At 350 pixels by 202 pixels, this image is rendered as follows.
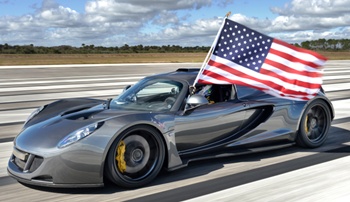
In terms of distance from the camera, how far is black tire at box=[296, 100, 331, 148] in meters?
6.21

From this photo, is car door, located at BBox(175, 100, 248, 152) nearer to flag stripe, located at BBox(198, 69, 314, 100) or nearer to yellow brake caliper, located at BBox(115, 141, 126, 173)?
flag stripe, located at BBox(198, 69, 314, 100)

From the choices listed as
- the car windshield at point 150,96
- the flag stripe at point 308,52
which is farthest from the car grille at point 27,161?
the flag stripe at point 308,52

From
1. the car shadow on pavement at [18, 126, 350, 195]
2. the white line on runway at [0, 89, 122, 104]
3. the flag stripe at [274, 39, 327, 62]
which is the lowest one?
the white line on runway at [0, 89, 122, 104]

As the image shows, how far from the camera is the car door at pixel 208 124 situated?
4.96m

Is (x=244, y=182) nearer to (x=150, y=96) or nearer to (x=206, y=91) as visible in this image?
(x=206, y=91)

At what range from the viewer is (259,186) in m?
4.58

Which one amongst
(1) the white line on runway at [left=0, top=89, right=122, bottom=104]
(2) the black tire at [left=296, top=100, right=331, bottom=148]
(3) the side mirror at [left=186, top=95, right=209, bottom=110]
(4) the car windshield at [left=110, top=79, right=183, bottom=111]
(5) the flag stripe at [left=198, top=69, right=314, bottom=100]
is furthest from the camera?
(1) the white line on runway at [left=0, top=89, right=122, bottom=104]

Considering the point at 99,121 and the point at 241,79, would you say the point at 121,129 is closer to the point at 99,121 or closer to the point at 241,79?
the point at 99,121

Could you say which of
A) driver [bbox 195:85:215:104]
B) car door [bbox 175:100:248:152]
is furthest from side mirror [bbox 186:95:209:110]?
driver [bbox 195:85:215:104]

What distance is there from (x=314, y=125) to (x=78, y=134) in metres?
3.65

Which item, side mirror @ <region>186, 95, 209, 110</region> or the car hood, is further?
side mirror @ <region>186, 95, 209, 110</region>

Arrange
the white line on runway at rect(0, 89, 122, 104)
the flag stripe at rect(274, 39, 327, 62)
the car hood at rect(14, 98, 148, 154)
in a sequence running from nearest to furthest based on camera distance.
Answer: the car hood at rect(14, 98, 148, 154) → the flag stripe at rect(274, 39, 327, 62) → the white line on runway at rect(0, 89, 122, 104)

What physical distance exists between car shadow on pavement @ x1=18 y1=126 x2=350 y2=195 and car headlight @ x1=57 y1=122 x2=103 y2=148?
52 cm

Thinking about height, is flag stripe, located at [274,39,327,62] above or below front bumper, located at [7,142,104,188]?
above
